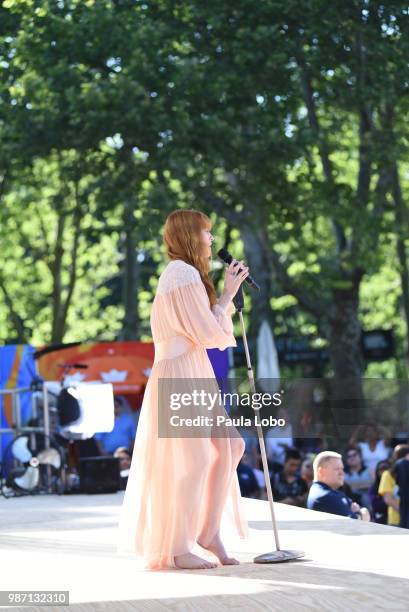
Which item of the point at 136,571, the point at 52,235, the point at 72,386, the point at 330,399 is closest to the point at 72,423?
the point at 72,386

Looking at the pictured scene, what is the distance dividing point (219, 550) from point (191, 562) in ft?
0.85

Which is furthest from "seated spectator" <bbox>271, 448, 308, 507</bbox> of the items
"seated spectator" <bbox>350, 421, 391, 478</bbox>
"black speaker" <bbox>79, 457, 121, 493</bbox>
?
"black speaker" <bbox>79, 457, 121, 493</bbox>

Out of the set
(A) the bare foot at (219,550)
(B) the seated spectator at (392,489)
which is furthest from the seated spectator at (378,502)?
(A) the bare foot at (219,550)

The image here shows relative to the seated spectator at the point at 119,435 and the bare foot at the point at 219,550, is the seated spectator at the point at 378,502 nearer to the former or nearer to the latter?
the seated spectator at the point at 119,435

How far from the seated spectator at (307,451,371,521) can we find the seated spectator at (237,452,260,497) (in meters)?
4.74

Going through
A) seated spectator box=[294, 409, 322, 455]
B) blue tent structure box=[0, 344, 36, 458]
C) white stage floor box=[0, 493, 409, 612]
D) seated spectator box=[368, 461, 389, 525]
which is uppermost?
blue tent structure box=[0, 344, 36, 458]

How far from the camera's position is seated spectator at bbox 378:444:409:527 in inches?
519

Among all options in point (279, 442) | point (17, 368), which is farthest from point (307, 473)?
point (17, 368)

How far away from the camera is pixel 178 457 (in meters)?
6.57

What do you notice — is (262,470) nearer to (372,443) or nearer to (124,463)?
(372,443)

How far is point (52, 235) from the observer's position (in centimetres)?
3409

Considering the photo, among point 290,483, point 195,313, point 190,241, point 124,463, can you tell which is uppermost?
point 190,241

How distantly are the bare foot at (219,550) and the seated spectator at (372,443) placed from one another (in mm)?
9909

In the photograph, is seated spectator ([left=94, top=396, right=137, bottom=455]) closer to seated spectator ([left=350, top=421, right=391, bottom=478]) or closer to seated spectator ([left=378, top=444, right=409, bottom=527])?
seated spectator ([left=350, top=421, right=391, bottom=478])
